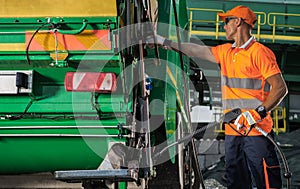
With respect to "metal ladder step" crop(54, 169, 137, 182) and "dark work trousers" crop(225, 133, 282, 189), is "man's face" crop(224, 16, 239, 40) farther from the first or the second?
"metal ladder step" crop(54, 169, 137, 182)

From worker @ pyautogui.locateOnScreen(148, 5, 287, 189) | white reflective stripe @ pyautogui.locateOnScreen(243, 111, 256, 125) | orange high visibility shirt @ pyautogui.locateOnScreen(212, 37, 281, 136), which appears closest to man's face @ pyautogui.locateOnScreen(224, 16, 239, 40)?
worker @ pyautogui.locateOnScreen(148, 5, 287, 189)

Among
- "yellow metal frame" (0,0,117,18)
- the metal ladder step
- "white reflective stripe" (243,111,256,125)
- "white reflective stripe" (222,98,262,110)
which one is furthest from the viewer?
"white reflective stripe" (222,98,262,110)

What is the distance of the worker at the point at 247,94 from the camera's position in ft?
8.26

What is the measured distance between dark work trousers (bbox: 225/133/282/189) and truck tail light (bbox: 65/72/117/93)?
0.92 meters

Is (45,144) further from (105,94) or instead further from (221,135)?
(221,135)

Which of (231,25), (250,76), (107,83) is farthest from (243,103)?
(107,83)

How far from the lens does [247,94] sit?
2.67m

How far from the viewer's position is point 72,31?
2240 mm

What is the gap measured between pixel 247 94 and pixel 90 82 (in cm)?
102

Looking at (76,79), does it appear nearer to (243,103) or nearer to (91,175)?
(91,175)

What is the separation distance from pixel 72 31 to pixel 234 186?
1.44m

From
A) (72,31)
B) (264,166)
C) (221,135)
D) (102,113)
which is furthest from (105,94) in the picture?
(221,135)

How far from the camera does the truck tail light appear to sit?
229 centimetres

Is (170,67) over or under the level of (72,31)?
under
